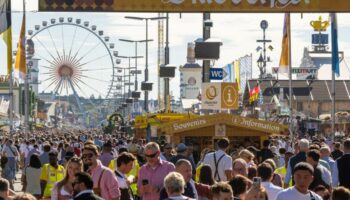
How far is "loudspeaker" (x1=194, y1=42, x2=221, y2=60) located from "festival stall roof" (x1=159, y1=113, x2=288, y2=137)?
3246 mm

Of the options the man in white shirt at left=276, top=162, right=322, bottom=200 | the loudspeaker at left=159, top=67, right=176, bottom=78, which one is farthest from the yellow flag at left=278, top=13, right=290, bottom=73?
the man in white shirt at left=276, top=162, right=322, bottom=200

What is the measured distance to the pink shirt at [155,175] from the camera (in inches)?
522

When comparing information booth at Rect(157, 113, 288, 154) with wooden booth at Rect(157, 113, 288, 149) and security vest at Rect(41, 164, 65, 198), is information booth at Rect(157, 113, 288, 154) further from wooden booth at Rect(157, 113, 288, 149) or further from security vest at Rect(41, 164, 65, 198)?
security vest at Rect(41, 164, 65, 198)

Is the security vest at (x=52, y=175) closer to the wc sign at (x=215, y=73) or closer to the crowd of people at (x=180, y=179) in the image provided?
→ the crowd of people at (x=180, y=179)

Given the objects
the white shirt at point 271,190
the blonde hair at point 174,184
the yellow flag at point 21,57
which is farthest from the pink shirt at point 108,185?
the yellow flag at point 21,57

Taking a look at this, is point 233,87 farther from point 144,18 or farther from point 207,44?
point 144,18

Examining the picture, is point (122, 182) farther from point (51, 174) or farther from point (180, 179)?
point (180, 179)

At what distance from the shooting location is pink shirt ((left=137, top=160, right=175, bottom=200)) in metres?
13.2

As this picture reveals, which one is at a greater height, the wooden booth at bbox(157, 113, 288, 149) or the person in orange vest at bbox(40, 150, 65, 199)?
the wooden booth at bbox(157, 113, 288, 149)

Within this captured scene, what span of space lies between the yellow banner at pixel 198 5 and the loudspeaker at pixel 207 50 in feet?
12.8

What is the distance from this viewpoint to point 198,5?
89.9 feet

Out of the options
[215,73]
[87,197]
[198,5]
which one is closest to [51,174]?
[87,197]

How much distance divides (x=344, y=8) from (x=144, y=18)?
51.4m

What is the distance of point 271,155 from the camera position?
71.5ft
